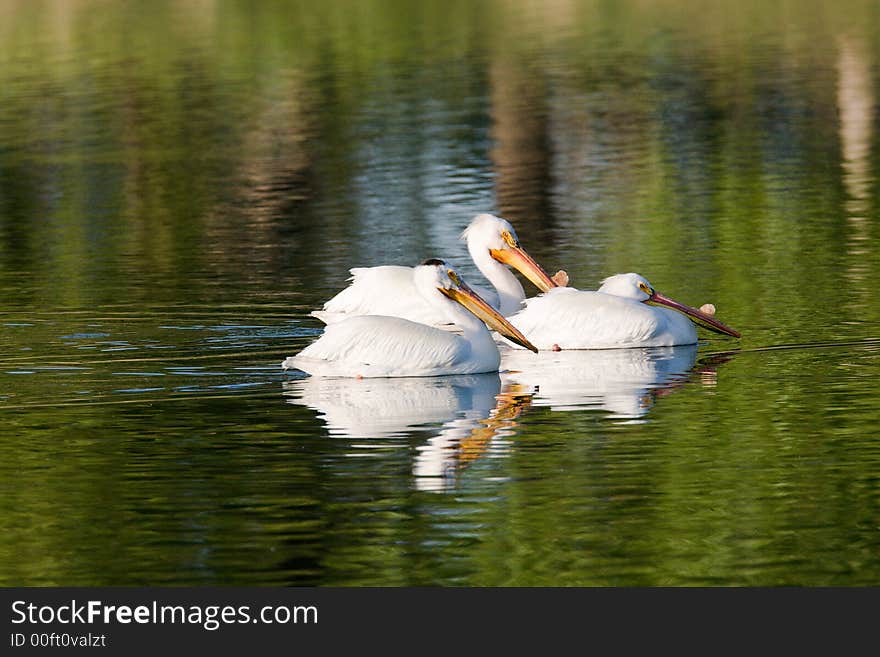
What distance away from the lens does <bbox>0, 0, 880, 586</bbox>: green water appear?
7.76m

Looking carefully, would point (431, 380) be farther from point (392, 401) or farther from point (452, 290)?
point (452, 290)

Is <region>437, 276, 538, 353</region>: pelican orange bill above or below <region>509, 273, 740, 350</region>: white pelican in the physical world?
above

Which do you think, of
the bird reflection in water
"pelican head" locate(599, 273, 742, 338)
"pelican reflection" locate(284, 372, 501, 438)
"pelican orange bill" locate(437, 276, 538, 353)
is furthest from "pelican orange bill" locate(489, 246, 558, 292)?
"pelican reflection" locate(284, 372, 501, 438)

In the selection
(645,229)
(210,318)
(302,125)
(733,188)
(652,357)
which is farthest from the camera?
(302,125)

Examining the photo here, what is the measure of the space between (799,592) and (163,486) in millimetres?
2930

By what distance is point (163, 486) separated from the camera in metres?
8.66

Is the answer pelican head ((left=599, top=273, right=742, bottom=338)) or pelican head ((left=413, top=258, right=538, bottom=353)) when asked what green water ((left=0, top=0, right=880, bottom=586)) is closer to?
pelican head ((left=599, top=273, right=742, bottom=338))

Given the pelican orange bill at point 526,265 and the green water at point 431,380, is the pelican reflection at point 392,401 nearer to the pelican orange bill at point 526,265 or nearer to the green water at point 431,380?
the green water at point 431,380

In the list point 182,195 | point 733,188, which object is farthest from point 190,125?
point 733,188

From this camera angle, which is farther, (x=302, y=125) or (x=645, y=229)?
(x=302, y=125)

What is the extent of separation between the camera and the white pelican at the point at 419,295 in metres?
12.1

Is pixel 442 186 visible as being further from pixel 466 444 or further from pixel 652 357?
pixel 466 444

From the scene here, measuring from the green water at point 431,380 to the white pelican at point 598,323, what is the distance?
0.15 m

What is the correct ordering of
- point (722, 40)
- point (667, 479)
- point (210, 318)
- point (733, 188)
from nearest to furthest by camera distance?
1. point (667, 479)
2. point (210, 318)
3. point (733, 188)
4. point (722, 40)
